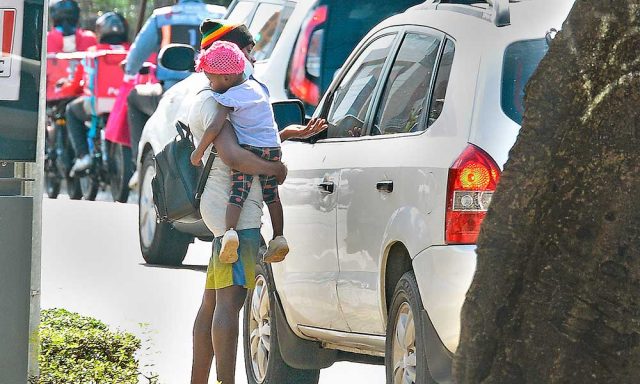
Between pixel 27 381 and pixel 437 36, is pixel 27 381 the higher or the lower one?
the lower one

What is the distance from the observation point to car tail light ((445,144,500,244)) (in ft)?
19.3

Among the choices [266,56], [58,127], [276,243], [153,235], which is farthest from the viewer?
[58,127]

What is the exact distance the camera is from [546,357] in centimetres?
288

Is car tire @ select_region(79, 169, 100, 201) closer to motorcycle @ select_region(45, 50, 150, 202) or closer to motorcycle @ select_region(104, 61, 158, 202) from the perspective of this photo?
motorcycle @ select_region(45, 50, 150, 202)

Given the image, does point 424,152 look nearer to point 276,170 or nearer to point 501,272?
point 276,170

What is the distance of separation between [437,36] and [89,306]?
5.75 metres

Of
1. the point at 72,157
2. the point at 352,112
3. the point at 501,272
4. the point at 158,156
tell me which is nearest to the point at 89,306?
the point at 158,156

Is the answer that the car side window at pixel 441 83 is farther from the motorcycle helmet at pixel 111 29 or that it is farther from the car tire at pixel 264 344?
the motorcycle helmet at pixel 111 29

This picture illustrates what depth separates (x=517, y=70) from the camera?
6195 millimetres

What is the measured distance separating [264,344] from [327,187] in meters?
1.09

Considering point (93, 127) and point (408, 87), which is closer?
point (408, 87)

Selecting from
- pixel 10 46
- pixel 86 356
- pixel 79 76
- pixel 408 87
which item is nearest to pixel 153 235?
pixel 408 87

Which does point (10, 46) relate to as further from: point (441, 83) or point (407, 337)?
point (407, 337)

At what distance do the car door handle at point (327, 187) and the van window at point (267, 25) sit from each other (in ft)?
17.1
